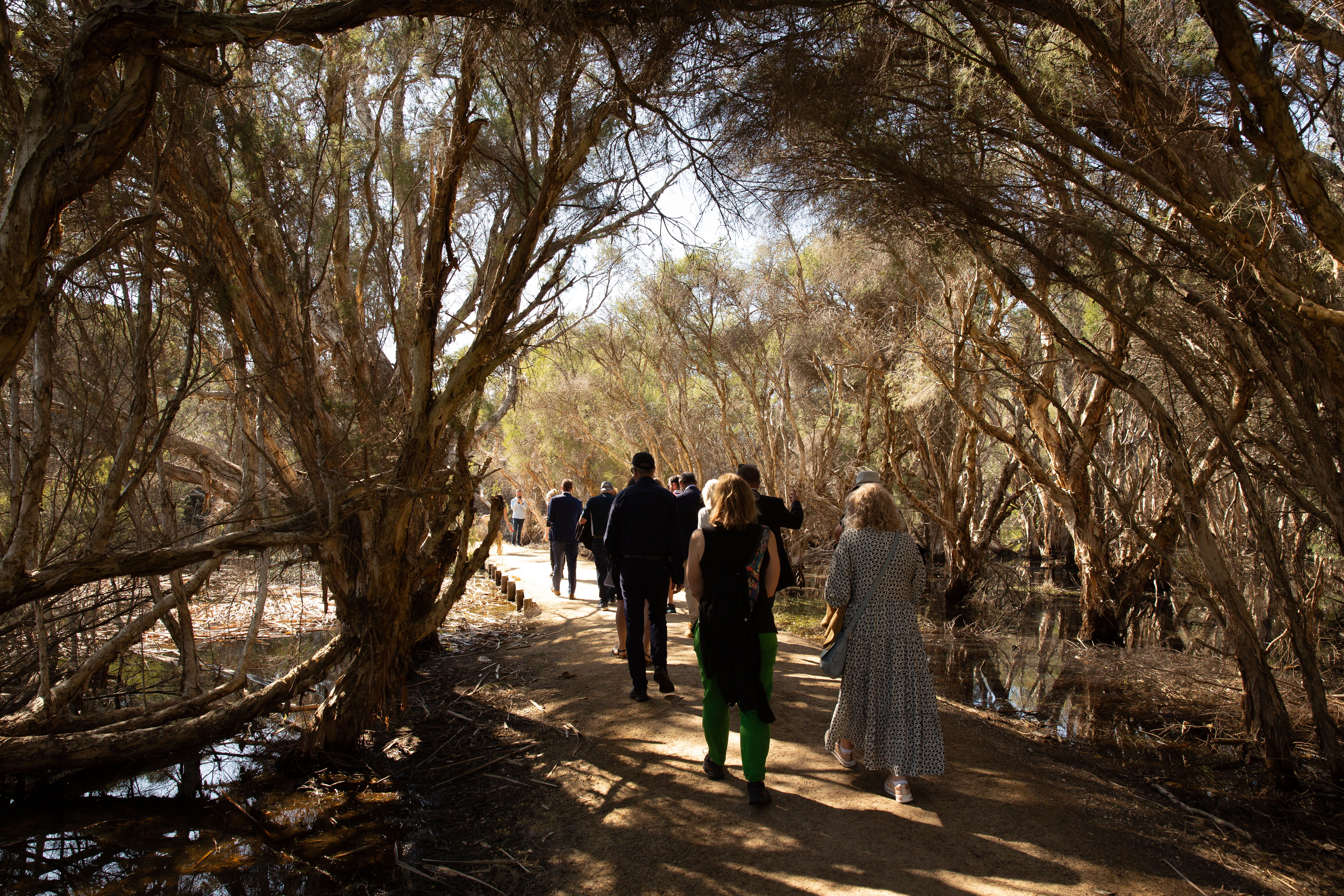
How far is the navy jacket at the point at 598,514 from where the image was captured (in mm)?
9719

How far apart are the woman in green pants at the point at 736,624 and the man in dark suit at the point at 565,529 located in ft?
21.4

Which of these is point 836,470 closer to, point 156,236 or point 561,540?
point 561,540

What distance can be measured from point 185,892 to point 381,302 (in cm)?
700

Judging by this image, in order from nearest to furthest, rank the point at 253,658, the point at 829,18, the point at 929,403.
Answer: the point at 829,18 < the point at 253,658 < the point at 929,403

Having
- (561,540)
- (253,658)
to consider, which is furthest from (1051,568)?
(253,658)

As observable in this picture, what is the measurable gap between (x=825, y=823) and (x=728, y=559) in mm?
1463

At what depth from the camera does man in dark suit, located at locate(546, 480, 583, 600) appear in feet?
39.2

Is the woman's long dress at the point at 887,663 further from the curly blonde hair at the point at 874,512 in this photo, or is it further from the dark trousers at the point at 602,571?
the dark trousers at the point at 602,571

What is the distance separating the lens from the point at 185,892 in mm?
3900

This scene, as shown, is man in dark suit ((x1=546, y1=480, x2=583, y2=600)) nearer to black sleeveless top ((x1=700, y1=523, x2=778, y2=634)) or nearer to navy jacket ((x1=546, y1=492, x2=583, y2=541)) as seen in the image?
navy jacket ((x1=546, y1=492, x2=583, y2=541))

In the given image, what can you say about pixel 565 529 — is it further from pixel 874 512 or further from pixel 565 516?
pixel 874 512

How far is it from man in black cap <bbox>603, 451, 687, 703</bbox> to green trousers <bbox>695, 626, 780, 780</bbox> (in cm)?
140

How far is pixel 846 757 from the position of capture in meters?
4.80

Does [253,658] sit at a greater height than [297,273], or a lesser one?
lesser
